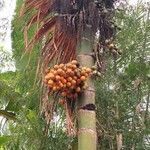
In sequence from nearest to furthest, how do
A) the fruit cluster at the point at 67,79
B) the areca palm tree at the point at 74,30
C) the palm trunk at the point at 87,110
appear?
the palm trunk at the point at 87,110 < the fruit cluster at the point at 67,79 < the areca palm tree at the point at 74,30

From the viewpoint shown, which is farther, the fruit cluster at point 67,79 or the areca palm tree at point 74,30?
the areca palm tree at point 74,30

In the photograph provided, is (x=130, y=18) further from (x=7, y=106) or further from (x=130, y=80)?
(x=7, y=106)

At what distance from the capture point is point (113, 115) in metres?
3.73

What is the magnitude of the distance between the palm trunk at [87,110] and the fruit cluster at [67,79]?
5cm

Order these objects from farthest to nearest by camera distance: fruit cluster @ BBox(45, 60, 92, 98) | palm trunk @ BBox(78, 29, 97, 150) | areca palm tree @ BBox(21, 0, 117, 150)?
areca palm tree @ BBox(21, 0, 117, 150)
fruit cluster @ BBox(45, 60, 92, 98)
palm trunk @ BBox(78, 29, 97, 150)

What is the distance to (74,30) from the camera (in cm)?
262

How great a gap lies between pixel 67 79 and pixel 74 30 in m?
0.39

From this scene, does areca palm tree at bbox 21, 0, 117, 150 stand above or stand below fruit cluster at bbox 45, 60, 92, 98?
above

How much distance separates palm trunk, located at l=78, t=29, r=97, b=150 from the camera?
225 cm

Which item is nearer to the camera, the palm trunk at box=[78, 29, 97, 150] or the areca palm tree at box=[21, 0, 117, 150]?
the palm trunk at box=[78, 29, 97, 150]

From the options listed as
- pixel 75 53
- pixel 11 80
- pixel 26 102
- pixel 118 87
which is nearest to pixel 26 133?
pixel 26 102

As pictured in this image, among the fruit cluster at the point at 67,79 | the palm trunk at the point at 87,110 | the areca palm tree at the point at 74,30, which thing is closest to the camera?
the palm trunk at the point at 87,110

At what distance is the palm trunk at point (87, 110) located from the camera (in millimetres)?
2250

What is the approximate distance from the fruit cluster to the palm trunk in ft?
0.18
